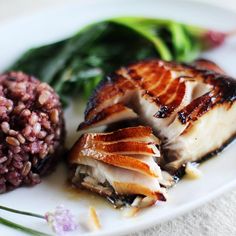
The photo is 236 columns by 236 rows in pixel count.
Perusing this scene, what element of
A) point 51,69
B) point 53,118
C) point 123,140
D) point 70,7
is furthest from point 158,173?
point 70,7

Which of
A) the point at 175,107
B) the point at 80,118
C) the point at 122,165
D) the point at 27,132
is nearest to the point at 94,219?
the point at 122,165

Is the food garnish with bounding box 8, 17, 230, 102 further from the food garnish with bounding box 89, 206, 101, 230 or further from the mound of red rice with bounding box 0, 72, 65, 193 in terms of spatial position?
the food garnish with bounding box 89, 206, 101, 230

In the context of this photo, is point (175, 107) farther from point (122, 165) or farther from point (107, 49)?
point (107, 49)

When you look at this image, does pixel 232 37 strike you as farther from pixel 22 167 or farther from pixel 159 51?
pixel 22 167

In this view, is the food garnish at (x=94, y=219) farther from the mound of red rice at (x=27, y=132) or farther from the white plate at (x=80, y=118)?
the mound of red rice at (x=27, y=132)

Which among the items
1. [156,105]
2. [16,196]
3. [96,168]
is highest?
[156,105]

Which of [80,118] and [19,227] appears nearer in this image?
[19,227]

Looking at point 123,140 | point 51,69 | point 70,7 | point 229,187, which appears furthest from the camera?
point 70,7
